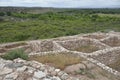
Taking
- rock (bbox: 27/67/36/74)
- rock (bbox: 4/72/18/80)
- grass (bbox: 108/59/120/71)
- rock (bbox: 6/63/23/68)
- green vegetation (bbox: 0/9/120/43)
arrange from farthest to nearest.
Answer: green vegetation (bbox: 0/9/120/43)
grass (bbox: 108/59/120/71)
rock (bbox: 6/63/23/68)
rock (bbox: 27/67/36/74)
rock (bbox: 4/72/18/80)

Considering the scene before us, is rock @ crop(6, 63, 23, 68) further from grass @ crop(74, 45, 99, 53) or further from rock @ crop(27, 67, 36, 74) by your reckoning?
grass @ crop(74, 45, 99, 53)

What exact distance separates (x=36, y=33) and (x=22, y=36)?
2542 millimetres

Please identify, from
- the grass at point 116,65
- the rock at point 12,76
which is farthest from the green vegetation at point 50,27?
the rock at point 12,76

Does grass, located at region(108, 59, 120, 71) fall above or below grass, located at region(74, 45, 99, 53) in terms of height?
below

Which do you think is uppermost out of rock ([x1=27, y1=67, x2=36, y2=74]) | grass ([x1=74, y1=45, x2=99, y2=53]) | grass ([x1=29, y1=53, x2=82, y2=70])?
rock ([x1=27, y1=67, x2=36, y2=74])

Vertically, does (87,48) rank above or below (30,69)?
below

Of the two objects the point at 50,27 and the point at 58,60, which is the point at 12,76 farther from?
the point at 50,27

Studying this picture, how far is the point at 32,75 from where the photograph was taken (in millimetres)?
7664

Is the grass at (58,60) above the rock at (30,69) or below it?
below

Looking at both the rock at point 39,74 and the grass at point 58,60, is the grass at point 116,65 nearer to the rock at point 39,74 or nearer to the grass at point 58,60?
the grass at point 58,60

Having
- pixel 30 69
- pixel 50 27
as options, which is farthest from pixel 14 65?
pixel 50 27

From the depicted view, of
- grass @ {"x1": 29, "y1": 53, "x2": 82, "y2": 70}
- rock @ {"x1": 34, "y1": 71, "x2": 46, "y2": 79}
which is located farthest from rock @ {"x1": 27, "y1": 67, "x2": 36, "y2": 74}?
grass @ {"x1": 29, "y1": 53, "x2": 82, "y2": 70}

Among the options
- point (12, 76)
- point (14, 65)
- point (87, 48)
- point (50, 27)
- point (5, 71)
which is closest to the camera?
point (12, 76)

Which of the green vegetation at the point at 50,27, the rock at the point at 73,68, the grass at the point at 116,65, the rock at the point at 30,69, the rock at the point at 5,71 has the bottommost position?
the green vegetation at the point at 50,27
